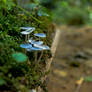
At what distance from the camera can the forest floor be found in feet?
11.8

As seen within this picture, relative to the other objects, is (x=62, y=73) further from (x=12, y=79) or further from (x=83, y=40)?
(x=12, y=79)

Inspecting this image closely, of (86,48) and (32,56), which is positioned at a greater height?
(32,56)

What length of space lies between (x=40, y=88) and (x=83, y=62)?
11.6 ft

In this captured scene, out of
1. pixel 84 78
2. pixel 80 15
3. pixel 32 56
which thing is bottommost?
pixel 80 15

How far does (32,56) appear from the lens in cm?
147

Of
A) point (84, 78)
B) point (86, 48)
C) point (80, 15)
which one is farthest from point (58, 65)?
point (80, 15)

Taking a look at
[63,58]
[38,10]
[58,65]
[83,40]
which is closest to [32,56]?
[38,10]

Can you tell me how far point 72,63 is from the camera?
463 centimetres

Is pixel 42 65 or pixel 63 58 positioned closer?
pixel 42 65

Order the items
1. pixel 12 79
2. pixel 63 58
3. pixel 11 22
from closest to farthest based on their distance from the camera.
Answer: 1. pixel 12 79
2. pixel 11 22
3. pixel 63 58

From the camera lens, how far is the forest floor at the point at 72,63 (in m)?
3.60

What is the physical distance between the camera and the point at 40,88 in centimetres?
140

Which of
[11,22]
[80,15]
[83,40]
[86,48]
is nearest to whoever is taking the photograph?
[11,22]

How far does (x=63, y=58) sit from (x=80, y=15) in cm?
398
